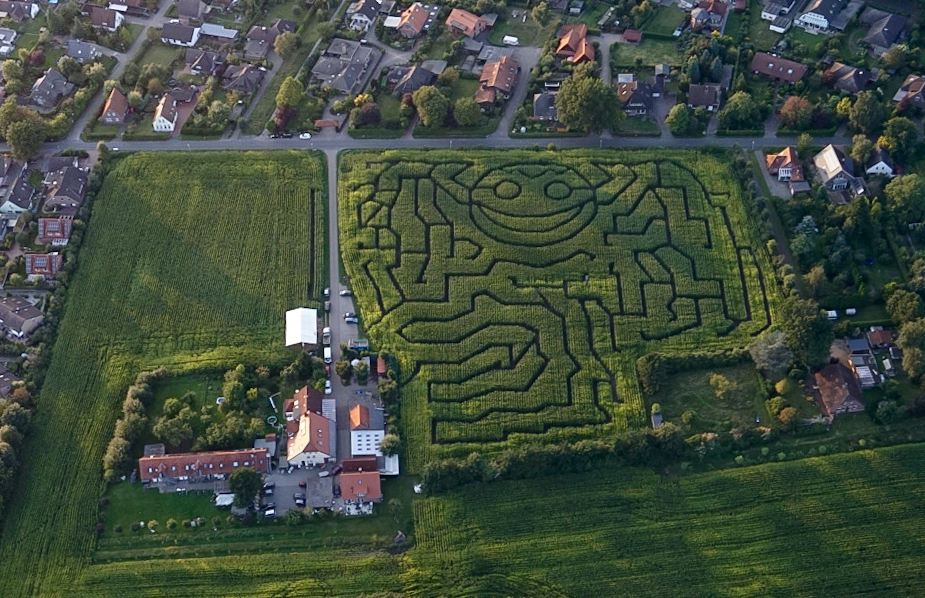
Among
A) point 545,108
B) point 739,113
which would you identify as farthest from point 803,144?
point 545,108

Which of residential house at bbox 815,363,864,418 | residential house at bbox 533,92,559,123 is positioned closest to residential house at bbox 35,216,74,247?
residential house at bbox 533,92,559,123

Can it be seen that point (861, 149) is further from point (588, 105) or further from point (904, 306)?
point (588, 105)

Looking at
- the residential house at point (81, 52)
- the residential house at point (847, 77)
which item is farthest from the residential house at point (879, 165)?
the residential house at point (81, 52)

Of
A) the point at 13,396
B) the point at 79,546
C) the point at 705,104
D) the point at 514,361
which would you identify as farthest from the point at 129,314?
the point at 705,104

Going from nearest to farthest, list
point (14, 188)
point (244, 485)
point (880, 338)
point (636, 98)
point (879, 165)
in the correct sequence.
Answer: point (244, 485), point (880, 338), point (14, 188), point (879, 165), point (636, 98)

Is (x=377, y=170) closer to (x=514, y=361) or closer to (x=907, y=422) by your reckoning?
(x=514, y=361)

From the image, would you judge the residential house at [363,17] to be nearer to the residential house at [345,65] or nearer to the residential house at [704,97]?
the residential house at [345,65]

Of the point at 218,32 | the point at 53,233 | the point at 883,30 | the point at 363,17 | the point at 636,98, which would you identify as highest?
the point at 363,17
